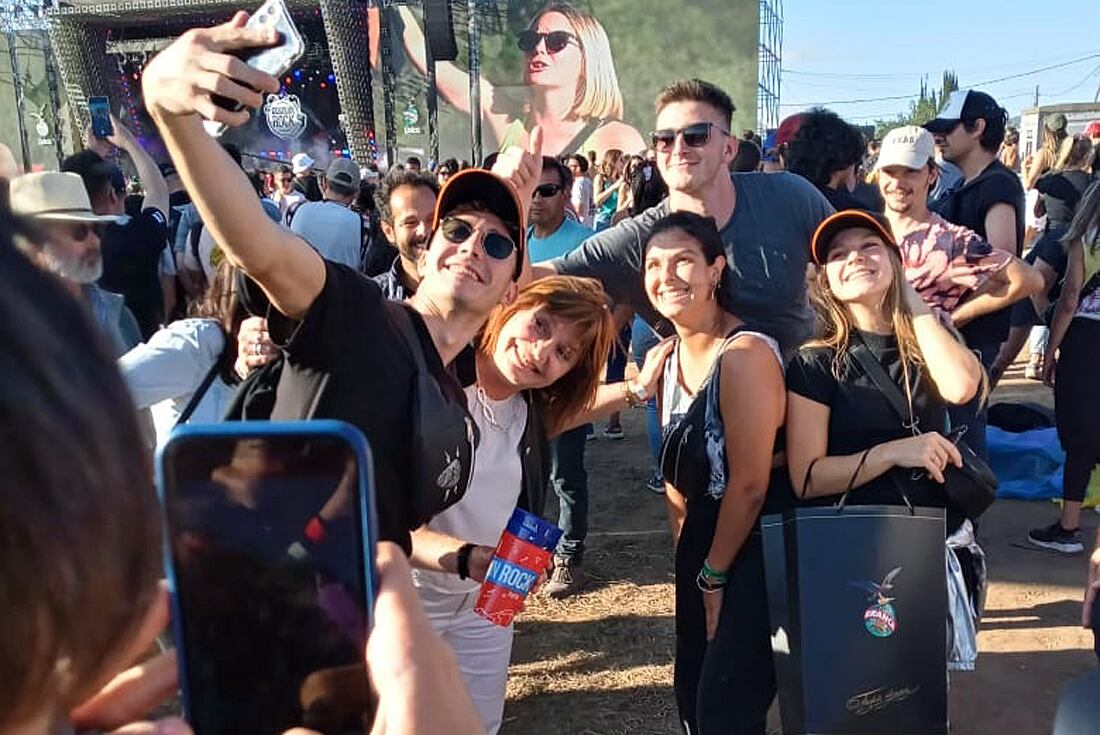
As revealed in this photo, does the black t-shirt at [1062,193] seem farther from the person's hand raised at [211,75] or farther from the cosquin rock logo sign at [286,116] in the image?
the cosquin rock logo sign at [286,116]

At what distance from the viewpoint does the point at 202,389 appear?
1719 mm

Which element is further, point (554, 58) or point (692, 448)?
point (554, 58)

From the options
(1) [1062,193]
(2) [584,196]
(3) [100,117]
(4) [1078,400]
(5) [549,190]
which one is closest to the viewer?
(4) [1078,400]

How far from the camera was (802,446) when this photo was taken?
233 centimetres

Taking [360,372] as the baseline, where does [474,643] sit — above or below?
below

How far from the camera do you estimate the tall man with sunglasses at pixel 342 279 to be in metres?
1.21

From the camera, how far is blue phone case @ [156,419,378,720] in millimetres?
788

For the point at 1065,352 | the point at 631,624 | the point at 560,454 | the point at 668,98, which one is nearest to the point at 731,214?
the point at 668,98

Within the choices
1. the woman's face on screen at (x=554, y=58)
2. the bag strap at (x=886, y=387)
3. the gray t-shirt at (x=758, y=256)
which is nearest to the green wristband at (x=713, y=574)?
the bag strap at (x=886, y=387)

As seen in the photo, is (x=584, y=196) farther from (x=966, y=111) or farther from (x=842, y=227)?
(x=842, y=227)

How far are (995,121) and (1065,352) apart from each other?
1277 millimetres

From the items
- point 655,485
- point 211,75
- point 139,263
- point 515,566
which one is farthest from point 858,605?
point 139,263

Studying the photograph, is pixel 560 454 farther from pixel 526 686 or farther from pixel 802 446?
pixel 802 446

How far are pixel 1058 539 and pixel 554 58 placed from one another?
2534 cm
